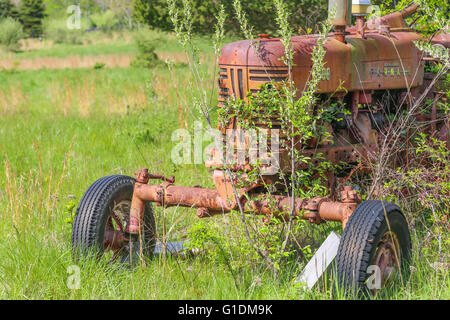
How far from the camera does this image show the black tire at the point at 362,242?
9.76 ft

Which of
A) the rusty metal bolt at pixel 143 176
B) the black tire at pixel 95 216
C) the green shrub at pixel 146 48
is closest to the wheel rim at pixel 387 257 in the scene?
the black tire at pixel 95 216

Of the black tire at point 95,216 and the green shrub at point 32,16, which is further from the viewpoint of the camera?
the green shrub at point 32,16

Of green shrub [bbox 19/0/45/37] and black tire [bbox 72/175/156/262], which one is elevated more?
green shrub [bbox 19/0/45/37]

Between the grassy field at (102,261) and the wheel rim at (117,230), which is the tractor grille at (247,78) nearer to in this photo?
the grassy field at (102,261)

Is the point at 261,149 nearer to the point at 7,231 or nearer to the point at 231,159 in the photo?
the point at 231,159

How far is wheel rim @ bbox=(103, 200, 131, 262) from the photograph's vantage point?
380cm

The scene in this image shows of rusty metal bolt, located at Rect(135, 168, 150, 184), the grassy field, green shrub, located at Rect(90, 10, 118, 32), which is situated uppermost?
green shrub, located at Rect(90, 10, 118, 32)

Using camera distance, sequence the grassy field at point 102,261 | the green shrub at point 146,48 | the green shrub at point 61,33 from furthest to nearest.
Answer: the green shrub at point 61,33, the green shrub at point 146,48, the grassy field at point 102,261

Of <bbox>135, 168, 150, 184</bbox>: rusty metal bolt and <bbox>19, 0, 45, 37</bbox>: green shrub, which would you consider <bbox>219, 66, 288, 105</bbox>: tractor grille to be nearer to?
<bbox>135, 168, 150, 184</bbox>: rusty metal bolt

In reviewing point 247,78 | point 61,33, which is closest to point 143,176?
point 247,78

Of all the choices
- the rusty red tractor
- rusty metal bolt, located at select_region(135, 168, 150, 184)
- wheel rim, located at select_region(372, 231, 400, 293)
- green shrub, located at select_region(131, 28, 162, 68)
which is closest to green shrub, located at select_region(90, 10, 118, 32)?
green shrub, located at select_region(131, 28, 162, 68)

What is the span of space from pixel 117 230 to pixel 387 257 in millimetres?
1719

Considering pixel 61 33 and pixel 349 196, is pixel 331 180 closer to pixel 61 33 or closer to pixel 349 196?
pixel 349 196
